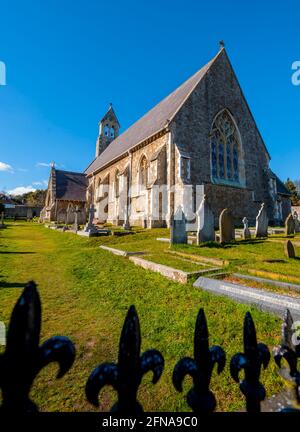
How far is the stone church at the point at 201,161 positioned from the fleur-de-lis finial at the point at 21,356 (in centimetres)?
1401

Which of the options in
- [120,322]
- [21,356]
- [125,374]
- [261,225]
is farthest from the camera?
[261,225]

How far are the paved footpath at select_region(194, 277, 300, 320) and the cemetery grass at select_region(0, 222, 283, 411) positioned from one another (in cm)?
18

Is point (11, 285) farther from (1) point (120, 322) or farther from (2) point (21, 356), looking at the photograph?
(2) point (21, 356)

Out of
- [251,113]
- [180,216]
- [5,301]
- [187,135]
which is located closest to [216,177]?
[187,135]

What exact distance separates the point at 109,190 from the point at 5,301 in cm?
2252

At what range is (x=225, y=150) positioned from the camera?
64.4 ft

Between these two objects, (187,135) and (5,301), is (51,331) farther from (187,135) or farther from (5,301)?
(187,135)

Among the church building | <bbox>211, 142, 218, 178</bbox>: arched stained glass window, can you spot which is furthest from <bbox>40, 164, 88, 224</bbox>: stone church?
<bbox>211, 142, 218, 178</bbox>: arched stained glass window

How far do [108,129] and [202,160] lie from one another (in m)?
26.8

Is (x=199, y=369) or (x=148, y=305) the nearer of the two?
(x=199, y=369)

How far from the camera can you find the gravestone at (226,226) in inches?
362

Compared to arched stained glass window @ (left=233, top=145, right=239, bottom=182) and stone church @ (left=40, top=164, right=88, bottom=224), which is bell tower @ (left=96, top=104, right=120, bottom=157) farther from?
arched stained glass window @ (left=233, top=145, right=239, bottom=182)

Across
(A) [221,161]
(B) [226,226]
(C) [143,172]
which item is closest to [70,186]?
(C) [143,172]

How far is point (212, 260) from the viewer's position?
249 inches
